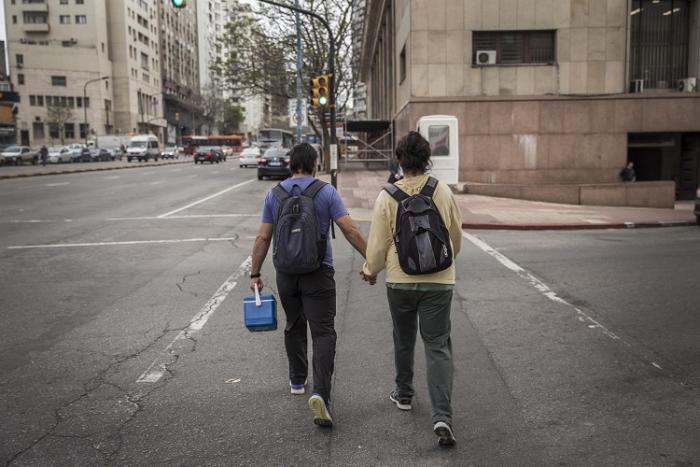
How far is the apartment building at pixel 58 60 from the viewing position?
92312mm

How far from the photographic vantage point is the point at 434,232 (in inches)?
153

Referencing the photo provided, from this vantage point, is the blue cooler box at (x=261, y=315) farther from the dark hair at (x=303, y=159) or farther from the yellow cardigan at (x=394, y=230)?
the dark hair at (x=303, y=159)

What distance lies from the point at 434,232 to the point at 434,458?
128 cm

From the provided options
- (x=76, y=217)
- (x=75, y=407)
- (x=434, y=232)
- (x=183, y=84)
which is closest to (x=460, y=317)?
(x=434, y=232)

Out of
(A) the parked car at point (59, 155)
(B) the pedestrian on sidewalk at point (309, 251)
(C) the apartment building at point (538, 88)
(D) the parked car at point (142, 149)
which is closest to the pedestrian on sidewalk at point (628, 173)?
(C) the apartment building at point (538, 88)

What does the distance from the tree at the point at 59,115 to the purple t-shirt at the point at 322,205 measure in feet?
286

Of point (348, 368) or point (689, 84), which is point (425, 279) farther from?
point (689, 84)

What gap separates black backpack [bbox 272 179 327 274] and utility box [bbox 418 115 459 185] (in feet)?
61.0

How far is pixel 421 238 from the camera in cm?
387

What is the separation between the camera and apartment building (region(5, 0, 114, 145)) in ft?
Result: 303

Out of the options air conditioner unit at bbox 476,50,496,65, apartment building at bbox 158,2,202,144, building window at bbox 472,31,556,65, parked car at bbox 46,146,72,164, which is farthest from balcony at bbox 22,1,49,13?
air conditioner unit at bbox 476,50,496,65

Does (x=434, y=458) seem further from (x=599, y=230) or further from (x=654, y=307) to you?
(x=599, y=230)

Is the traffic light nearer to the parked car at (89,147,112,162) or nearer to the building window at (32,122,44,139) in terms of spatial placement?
the parked car at (89,147,112,162)

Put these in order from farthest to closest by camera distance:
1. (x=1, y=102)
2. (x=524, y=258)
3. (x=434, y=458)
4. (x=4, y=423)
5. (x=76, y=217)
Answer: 1. (x=1, y=102)
2. (x=76, y=217)
3. (x=524, y=258)
4. (x=4, y=423)
5. (x=434, y=458)
